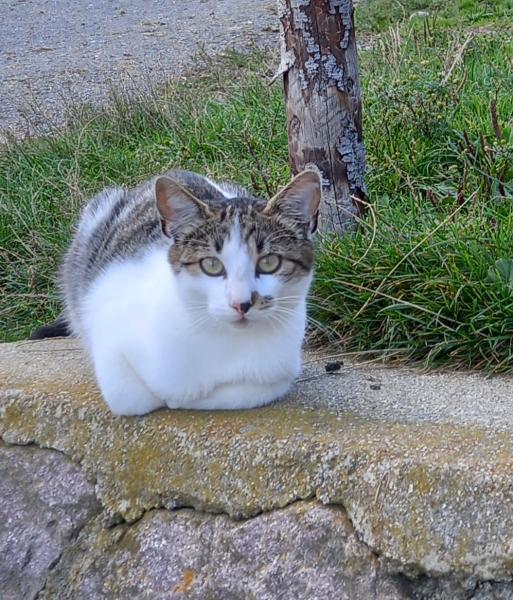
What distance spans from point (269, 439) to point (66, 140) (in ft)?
10.9

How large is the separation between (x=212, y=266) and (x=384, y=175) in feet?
6.30

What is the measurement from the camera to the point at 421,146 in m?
4.13

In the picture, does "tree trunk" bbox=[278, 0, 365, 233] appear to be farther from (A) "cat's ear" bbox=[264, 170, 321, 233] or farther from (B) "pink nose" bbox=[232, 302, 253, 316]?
(B) "pink nose" bbox=[232, 302, 253, 316]

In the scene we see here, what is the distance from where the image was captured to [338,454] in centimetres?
234

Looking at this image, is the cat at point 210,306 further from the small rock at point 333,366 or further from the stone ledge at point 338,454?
the small rock at point 333,366

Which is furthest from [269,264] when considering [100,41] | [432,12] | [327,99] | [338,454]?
[100,41]

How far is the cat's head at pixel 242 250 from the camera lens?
2.27 m

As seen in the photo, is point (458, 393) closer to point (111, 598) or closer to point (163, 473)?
point (163, 473)

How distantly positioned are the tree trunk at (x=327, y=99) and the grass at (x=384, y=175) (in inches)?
6.5

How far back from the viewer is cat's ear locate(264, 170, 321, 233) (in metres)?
2.36

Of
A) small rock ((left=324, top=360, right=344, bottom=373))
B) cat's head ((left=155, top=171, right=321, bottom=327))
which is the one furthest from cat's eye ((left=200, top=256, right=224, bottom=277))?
small rock ((left=324, top=360, right=344, bottom=373))

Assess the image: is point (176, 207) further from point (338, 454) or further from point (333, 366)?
point (333, 366)

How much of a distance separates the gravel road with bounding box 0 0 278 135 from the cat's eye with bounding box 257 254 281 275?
3.68 meters

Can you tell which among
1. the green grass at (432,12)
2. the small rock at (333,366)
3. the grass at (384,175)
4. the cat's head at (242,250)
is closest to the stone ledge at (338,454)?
the small rock at (333,366)
